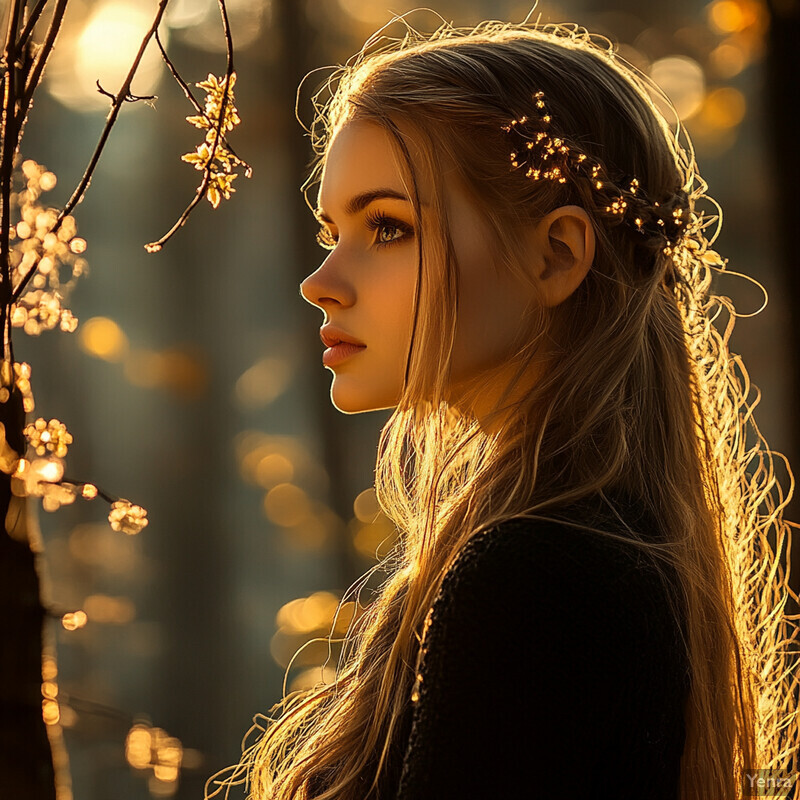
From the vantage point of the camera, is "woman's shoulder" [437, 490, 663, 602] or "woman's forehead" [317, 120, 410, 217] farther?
"woman's forehead" [317, 120, 410, 217]

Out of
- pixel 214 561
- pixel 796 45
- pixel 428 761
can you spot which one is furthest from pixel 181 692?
pixel 796 45

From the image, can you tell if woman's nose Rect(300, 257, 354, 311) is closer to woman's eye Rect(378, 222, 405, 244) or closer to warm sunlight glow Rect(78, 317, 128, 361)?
woman's eye Rect(378, 222, 405, 244)

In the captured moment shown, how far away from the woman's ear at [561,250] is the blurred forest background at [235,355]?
1309mm

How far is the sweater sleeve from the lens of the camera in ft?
1.87

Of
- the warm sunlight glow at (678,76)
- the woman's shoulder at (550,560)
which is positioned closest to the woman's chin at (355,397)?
the woman's shoulder at (550,560)

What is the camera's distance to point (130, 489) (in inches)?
81.4

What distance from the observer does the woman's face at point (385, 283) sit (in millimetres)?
823

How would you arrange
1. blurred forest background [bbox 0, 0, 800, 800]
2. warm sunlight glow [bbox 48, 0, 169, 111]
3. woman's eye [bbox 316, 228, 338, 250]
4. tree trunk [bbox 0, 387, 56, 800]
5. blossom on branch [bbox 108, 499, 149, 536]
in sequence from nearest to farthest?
tree trunk [bbox 0, 387, 56, 800] < blossom on branch [bbox 108, 499, 149, 536] < woman's eye [bbox 316, 228, 338, 250] < warm sunlight glow [bbox 48, 0, 169, 111] < blurred forest background [bbox 0, 0, 800, 800]

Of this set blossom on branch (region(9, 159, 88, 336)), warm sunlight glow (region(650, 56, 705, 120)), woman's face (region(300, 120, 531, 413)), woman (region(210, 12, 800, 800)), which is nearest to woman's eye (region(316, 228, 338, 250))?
woman (region(210, 12, 800, 800))

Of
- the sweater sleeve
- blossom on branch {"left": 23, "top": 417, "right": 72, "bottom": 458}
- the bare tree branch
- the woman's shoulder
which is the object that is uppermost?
the bare tree branch

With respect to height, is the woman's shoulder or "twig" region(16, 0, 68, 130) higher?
"twig" region(16, 0, 68, 130)

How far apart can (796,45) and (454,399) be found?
1.71 metres

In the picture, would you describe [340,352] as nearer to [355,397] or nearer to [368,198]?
[355,397]

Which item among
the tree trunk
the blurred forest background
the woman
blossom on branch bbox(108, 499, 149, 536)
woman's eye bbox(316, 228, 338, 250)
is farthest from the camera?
the blurred forest background
